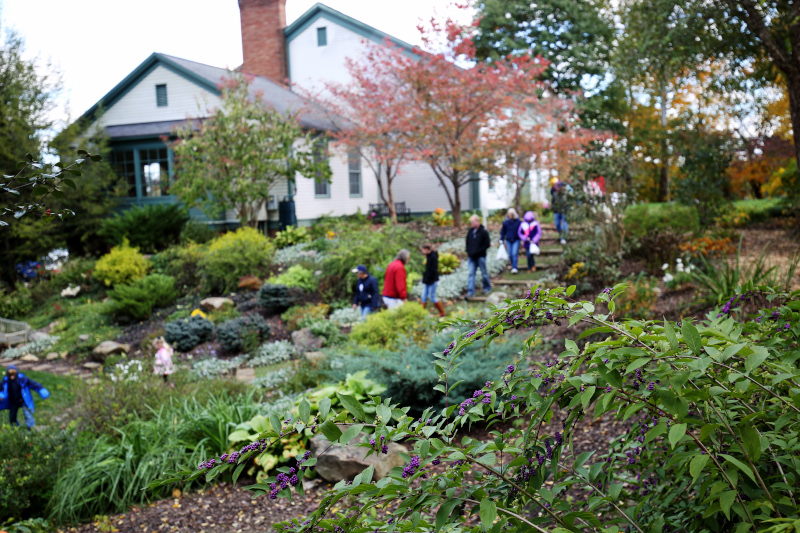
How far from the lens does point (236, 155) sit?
56.7 feet

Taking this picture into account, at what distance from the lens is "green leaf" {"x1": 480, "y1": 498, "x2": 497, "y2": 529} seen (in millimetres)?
1446

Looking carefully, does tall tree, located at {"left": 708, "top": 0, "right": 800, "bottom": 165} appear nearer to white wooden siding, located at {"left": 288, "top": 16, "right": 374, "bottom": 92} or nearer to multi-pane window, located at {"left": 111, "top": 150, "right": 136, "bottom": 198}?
white wooden siding, located at {"left": 288, "top": 16, "right": 374, "bottom": 92}

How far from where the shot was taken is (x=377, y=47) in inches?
778

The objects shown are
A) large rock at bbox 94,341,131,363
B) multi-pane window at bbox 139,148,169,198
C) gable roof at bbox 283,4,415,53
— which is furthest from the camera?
gable roof at bbox 283,4,415,53

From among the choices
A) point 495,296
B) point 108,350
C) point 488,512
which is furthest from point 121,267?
point 488,512

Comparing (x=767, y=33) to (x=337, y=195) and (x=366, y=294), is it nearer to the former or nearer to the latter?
(x=366, y=294)

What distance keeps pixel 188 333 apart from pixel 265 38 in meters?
18.2

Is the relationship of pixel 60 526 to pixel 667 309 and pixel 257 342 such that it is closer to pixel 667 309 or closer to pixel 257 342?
pixel 257 342

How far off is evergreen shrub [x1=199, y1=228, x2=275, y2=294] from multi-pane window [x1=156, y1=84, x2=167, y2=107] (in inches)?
Answer: 334

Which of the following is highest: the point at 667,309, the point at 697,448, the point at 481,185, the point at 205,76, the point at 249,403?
the point at 205,76

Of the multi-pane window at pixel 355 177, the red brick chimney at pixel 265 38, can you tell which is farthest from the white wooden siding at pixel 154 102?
the multi-pane window at pixel 355 177

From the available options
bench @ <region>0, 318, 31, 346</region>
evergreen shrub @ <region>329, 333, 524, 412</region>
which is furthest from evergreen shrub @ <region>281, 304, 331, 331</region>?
bench @ <region>0, 318, 31, 346</region>

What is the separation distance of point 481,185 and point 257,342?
47.8ft

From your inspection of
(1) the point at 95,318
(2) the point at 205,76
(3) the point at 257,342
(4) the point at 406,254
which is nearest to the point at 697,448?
(4) the point at 406,254
